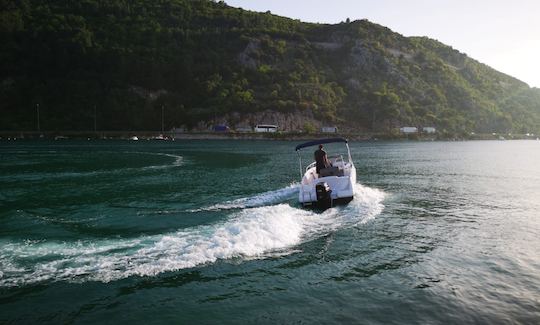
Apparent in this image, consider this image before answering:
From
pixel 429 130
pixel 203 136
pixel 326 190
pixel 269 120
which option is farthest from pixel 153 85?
pixel 326 190

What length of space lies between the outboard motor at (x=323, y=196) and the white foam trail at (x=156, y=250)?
2132mm

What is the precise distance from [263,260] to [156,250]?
396cm

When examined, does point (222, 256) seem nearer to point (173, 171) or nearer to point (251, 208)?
point (251, 208)

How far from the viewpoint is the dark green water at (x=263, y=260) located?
1034 cm

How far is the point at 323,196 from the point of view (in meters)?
21.6

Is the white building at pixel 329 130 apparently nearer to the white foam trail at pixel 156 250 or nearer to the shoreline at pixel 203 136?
the shoreline at pixel 203 136

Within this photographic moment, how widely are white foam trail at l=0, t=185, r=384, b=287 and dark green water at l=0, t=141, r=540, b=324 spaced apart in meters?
0.07

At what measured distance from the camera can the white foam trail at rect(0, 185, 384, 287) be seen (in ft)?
40.3

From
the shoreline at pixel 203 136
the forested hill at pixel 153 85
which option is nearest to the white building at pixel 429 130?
the shoreline at pixel 203 136

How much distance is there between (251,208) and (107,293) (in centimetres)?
1246

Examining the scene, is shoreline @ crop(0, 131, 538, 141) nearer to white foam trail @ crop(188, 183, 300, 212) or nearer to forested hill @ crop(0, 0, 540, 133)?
forested hill @ crop(0, 0, 540, 133)

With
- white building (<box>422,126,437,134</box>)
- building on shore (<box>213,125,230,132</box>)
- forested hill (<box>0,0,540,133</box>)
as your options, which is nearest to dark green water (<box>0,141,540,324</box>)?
building on shore (<box>213,125,230,132</box>)

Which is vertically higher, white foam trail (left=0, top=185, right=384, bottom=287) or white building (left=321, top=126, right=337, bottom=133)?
white building (left=321, top=126, right=337, bottom=133)

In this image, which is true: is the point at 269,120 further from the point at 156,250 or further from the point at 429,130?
the point at 156,250
